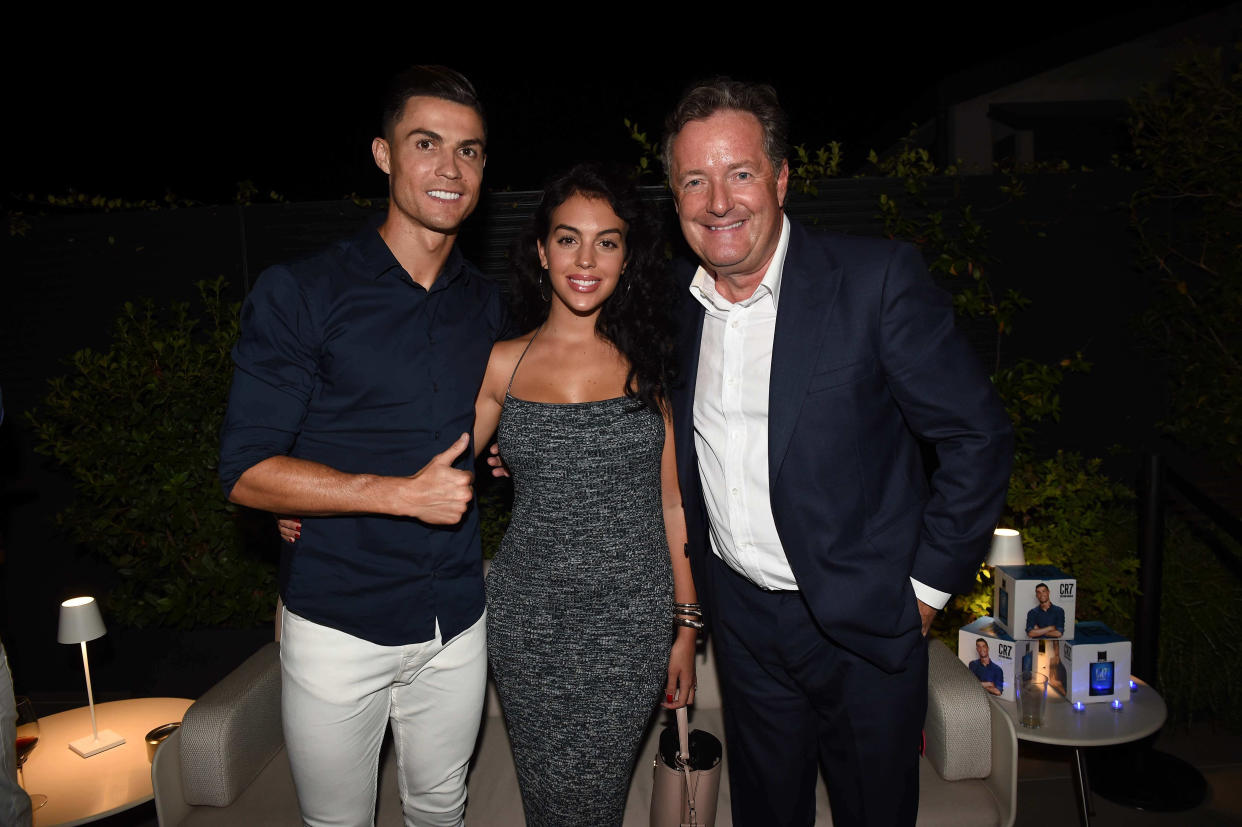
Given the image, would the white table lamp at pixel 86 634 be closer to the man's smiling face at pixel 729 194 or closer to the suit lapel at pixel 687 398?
the suit lapel at pixel 687 398

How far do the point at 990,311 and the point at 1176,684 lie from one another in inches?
71.9

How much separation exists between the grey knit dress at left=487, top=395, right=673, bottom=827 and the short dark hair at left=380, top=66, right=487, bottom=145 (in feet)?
2.47

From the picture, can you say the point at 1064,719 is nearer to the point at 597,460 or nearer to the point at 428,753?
the point at 597,460

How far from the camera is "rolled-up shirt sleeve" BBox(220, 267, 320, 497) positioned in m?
1.69

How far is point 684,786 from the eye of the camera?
2.02 metres

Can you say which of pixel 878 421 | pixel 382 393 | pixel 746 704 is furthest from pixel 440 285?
pixel 746 704

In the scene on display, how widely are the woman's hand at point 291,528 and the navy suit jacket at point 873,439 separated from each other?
1.11m

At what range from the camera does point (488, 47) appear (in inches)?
206

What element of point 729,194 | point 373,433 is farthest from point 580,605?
point 729,194

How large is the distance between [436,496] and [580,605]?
0.54 m

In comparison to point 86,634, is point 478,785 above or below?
below

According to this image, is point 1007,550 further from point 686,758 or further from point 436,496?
point 436,496

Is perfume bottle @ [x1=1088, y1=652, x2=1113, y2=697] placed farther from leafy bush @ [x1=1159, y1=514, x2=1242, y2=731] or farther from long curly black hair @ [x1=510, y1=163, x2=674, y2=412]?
long curly black hair @ [x1=510, y1=163, x2=674, y2=412]

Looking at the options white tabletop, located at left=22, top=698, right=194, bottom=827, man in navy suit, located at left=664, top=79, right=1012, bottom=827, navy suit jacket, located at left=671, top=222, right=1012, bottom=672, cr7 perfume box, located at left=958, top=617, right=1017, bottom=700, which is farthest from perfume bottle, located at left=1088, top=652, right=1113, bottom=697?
white tabletop, located at left=22, top=698, right=194, bottom=827
